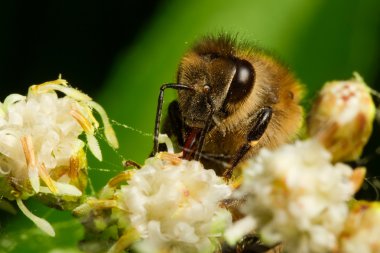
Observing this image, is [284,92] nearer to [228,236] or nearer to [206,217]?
[206,217]

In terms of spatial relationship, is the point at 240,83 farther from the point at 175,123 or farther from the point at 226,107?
the point at 175,123

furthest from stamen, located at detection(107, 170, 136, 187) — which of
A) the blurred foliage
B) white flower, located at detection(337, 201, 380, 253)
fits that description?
the blurred foliage

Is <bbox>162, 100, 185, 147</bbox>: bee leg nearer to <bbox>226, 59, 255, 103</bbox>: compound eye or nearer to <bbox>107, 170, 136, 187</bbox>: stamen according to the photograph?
<bbox>226, 59, 255, 103</bbox>: compound eye

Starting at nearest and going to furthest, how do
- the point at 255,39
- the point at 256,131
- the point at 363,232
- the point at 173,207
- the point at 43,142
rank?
the point at 363,232, the point at 173,207, the point at 43,142, the point at 256,131, the point at 255,39

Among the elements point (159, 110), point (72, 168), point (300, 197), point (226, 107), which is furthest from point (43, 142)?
point (300, 197)

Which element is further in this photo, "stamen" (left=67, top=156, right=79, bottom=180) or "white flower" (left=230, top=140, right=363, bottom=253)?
"stamen" (left=67, top=156, right=79, bottom=180)

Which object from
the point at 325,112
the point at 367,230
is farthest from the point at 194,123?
the point at 367,230
